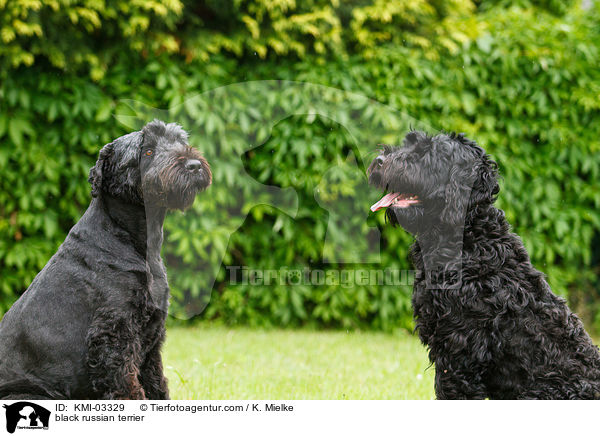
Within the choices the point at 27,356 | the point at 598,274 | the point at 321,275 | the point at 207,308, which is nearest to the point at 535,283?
the point at 321,275

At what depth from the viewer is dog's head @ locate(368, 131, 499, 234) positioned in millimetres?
3000

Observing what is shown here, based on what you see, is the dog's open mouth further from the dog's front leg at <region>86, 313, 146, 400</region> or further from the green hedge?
the dog's front leg at <region>86, 313, 146, 400</region>

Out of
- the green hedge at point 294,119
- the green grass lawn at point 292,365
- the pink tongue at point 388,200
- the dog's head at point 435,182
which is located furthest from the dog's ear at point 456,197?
the green grass lawn at point 292,365

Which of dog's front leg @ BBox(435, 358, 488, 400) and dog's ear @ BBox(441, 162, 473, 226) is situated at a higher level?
dog's ear @ BBox(441, 162, 473, 226)

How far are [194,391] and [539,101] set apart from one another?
14.5ft

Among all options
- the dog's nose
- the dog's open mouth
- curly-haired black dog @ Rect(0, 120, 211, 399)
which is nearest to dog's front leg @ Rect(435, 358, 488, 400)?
the dog's open mouth

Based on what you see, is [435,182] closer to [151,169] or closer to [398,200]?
[398,200]

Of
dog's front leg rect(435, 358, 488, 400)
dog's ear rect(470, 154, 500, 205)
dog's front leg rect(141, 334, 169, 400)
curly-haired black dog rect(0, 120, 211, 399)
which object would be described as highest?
dog's ear rect(470, 154, 500, 205)

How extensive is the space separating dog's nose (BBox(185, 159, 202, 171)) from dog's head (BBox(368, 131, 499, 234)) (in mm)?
960

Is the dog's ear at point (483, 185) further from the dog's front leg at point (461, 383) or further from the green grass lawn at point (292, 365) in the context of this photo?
the green grass lawn at point (292, 365)

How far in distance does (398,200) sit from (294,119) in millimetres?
990

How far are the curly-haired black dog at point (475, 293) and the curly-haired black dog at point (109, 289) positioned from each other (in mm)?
1177

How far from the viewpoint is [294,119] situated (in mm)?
3676
